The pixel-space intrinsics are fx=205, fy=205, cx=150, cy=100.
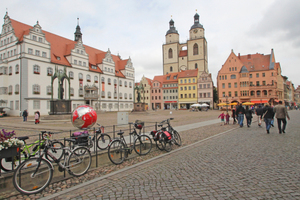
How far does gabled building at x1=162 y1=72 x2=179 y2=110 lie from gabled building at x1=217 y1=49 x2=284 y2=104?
680 inches

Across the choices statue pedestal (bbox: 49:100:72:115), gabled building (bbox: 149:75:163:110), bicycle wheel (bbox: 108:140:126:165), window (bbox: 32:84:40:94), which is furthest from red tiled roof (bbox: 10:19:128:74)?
bicycle wheel (bbox: 108:140:126:165)

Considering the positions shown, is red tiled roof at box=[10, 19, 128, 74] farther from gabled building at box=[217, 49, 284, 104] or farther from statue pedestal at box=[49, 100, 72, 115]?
gabled building at box=[217, 49, 284, 104]

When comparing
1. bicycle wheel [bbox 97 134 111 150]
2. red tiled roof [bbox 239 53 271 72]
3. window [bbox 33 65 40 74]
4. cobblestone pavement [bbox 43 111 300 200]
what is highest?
red tiled roof [bbox 239 53 271 72]

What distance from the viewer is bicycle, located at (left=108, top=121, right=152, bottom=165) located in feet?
20.1

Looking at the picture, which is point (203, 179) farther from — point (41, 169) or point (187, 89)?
point (187, 89)

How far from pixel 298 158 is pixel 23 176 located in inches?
290

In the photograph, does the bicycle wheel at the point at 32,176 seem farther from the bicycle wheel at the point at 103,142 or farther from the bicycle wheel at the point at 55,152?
the bicycle wheel at the point at 103,142

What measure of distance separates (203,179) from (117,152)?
9.04 feet

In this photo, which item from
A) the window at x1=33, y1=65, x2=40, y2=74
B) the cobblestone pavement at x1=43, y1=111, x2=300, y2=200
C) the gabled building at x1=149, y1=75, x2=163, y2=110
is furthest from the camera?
the gabled building at x1=149, y1=75, x2=163, y2=110

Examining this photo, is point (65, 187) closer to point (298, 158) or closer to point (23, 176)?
point (23, 176)

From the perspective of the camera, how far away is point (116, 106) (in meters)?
60.8

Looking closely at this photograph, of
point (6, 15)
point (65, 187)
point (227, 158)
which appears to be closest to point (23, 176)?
point (65, 187)

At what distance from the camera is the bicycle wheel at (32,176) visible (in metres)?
4.00

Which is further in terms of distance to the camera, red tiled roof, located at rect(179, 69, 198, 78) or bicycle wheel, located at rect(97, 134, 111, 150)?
red tiled roof, located at rect(179, 69, 198, 78)
